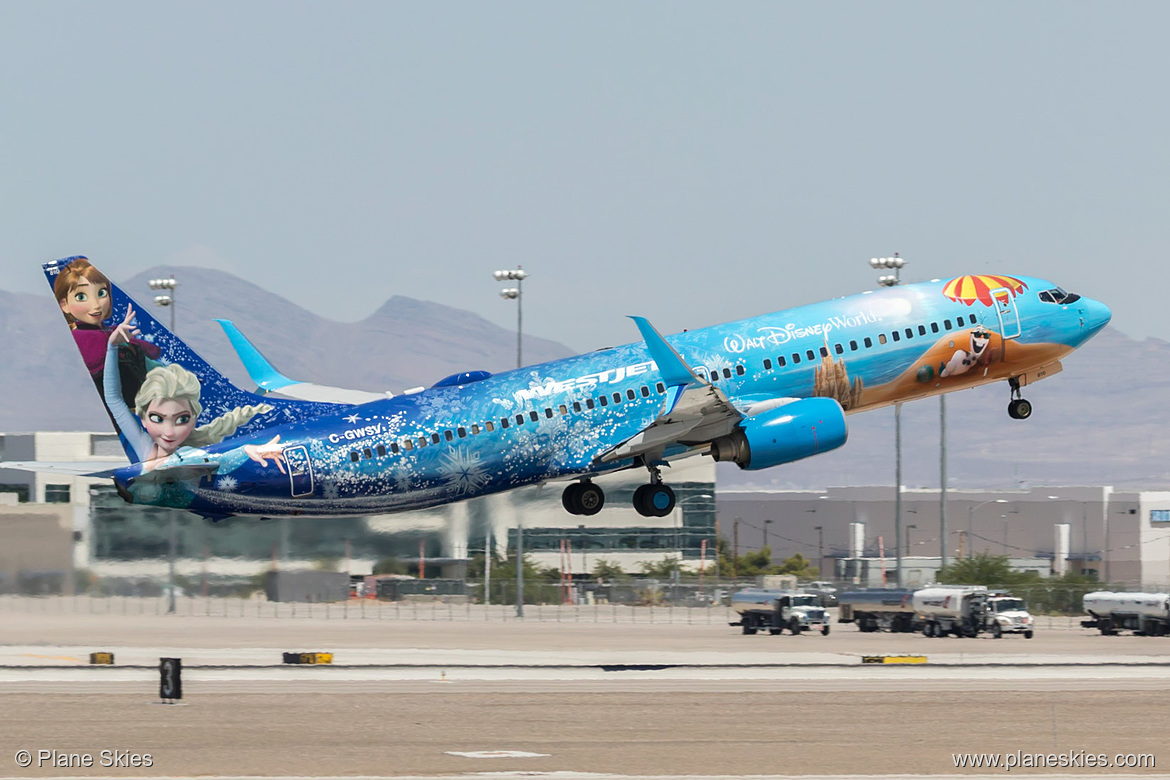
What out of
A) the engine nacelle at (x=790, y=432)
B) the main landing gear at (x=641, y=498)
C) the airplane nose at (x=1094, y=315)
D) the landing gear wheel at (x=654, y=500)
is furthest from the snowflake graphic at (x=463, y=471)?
the airplane nose at (x=1094, y=315)

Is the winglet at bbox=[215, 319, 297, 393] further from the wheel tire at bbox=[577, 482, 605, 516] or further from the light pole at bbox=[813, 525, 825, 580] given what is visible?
the light pole at bbox=[813, 525, 825, 580]

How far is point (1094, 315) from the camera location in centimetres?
6375

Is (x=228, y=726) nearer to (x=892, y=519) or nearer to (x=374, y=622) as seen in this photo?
(x=374, y=622)

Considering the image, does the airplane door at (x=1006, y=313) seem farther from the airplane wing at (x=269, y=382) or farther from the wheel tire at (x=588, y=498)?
the airplane wing at (x=269, y=382)

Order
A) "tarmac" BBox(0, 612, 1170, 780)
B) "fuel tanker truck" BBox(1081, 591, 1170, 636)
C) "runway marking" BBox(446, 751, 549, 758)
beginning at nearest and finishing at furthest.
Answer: "tarmac" BBox(0, 612, 1170, 780)
"runway marking" BBox(446, 751, 549, 758)
"fuel tanker truck" BBox(1081, 591, 1170, 636)

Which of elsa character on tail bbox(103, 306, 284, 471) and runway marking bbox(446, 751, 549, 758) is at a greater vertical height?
elsa character on tail bbox(103, 306, 284, 471)

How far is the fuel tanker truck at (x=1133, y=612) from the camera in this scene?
97.3 m

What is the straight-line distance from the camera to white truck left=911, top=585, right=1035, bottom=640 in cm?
9381

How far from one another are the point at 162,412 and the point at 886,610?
178 feet

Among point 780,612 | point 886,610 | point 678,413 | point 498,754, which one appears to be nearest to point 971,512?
point 886,610

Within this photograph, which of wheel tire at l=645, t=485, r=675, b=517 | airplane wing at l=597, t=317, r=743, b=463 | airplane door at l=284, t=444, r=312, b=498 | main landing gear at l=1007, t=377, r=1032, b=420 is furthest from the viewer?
main landing gear at l=1007, t=377, r=1032, b=420

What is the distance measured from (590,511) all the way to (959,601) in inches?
1585

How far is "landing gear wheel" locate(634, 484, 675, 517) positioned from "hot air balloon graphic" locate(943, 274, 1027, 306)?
11.6 metres

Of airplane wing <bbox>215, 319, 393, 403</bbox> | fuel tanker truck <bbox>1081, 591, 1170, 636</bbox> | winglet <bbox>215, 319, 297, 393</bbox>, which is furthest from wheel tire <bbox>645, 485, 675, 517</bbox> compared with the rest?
fuel tanker truck <bbox>1081, 591, 1170, 636</bbox>
